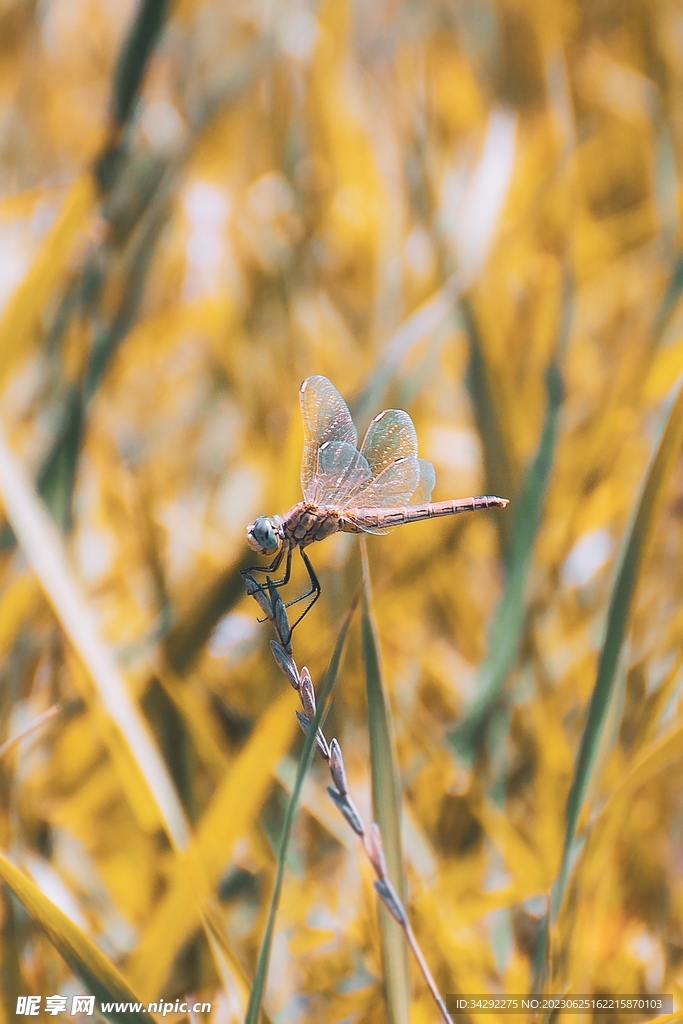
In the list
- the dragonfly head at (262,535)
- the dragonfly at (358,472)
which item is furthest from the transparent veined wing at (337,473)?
the dragonfly head at (262,535)

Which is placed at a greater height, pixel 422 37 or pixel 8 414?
pixel 422 37

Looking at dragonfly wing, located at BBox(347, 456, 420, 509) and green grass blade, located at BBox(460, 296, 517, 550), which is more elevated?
green grass blade, located at BBox(460, 296, 517, 550)

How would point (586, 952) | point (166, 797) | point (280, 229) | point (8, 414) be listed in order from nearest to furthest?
point (166, 797) → point (586, 952) → point (8, 414) → point (280, 229)

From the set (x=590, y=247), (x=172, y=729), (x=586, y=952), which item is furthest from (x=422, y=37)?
(x=586, y=952)

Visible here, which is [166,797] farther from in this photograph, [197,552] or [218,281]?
[218,281]

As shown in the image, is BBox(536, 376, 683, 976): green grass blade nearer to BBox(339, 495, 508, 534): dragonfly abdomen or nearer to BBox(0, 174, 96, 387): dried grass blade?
BBox(339, 495, 508, 534): dragonfly abdomen

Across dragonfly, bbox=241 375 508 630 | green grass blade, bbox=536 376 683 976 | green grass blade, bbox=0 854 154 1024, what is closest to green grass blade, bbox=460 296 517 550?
dragonfly, bbox=241 375 508 630

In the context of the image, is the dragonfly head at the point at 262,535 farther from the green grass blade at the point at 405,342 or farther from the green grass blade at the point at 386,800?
the green grass blade at the point at 405,342
